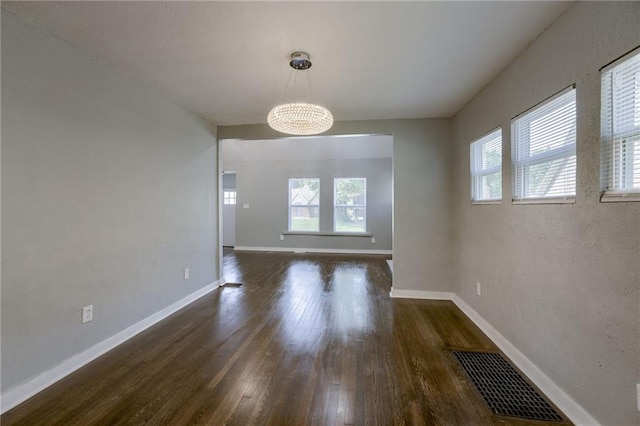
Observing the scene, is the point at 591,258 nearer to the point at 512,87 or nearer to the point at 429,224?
the point at 512,87

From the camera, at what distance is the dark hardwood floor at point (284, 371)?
149 centimetres

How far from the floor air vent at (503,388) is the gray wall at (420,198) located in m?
1.39

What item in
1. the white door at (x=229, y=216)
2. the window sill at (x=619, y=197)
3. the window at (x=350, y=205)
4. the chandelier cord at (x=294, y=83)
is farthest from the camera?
the white door at (x=229, y=216)

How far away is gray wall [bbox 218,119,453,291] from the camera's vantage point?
342 cm

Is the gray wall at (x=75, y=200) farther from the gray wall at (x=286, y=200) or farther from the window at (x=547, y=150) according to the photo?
the gray wall at (x=286, y=200)

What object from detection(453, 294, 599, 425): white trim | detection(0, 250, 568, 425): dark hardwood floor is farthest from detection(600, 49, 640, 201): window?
detection(0, 250, 568, 425): dark hardwood floor

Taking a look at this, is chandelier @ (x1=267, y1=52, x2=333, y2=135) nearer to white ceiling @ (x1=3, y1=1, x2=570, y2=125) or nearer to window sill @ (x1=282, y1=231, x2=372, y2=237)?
white ceiling @ (x1=3, y1=1, x2=570, y2=125)

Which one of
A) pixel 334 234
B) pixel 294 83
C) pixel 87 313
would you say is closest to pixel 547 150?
pixel 294 83

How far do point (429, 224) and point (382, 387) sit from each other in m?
2.24

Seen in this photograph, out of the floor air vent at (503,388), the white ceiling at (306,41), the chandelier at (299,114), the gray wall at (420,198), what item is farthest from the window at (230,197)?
the floor air vent at (503,388)

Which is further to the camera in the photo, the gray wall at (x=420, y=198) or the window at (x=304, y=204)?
the window at (x=304, y=204)

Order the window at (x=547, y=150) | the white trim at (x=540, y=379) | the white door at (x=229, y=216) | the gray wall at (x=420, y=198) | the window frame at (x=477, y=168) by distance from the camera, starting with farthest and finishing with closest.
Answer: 1. the white door at (x=229, y=216)
2. the gray wall at (x=420, y=198)
3. the window frame at (x=477, y=168)
4. the window at (x=547, y=150)
5. the white trim at (x=540, y=379)

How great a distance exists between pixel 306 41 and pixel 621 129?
5.94 feet

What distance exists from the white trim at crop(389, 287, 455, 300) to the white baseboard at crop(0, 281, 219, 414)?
2.74m
